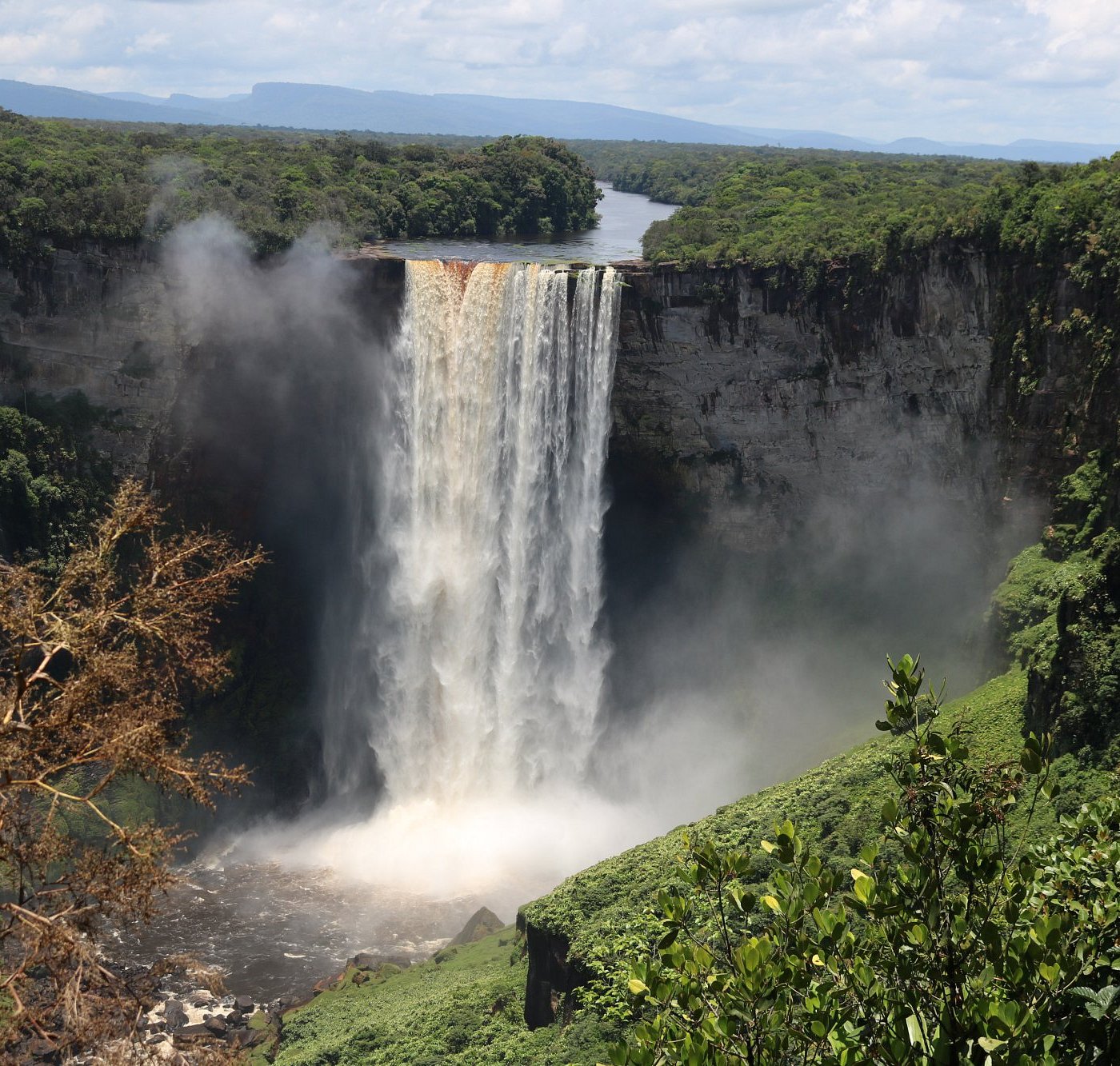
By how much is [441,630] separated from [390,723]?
3662mm

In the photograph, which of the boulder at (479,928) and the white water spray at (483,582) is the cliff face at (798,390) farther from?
the boulder at (479,928)

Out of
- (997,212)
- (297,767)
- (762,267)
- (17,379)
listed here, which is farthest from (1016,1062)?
(17,379)

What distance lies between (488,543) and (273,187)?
16287 millimetres

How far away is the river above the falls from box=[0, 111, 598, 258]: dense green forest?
3.62 feet

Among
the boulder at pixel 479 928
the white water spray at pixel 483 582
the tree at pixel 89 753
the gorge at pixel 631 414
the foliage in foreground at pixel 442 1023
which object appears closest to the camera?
the tree at pixel 89 753

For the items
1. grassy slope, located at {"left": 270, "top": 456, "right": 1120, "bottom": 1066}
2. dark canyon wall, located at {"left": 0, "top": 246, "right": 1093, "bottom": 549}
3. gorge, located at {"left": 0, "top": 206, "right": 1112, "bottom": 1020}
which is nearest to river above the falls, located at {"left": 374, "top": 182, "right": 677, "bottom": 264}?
gorge, located at {"left": 0, "top": 206, "right": 1112, "bottom": 1020}

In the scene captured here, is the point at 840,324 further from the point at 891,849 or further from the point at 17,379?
the point at 17,379

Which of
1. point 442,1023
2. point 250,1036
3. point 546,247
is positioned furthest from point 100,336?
point 442,1023

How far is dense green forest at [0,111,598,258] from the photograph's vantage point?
4116 cm

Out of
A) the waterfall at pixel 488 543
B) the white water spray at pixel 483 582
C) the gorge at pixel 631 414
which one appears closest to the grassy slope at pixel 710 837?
the gorge at pixel 631 414

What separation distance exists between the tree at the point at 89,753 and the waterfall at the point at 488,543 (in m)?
29.3

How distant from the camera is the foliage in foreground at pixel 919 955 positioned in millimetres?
8336

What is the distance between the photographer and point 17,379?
41.3 meters

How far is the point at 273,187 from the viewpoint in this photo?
46.1 meters
